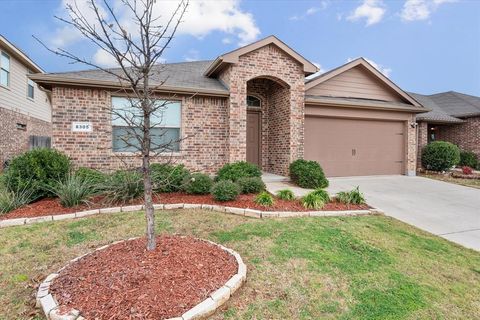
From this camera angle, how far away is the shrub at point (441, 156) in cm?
1209

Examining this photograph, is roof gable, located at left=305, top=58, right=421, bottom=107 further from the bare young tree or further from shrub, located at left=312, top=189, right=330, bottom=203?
the bare young tree

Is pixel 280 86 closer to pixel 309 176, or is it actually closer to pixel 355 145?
pixel 309 176

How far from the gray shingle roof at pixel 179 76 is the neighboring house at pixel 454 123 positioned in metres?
10.7

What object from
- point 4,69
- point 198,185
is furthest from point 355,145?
point 4,69

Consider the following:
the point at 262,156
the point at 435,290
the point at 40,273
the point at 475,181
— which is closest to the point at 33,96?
the point at 262,156

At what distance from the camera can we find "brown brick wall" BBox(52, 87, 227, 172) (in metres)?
7.52

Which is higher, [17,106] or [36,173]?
[17,106]

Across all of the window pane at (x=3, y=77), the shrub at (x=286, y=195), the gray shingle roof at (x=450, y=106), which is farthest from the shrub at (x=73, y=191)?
the gray shingle roof at (x=450, y=106)

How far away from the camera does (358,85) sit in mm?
11297

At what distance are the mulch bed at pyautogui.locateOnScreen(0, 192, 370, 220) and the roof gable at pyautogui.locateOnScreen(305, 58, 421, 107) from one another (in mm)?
5668

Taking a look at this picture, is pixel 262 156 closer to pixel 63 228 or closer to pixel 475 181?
pixel 63 228

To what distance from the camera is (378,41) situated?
1184cm

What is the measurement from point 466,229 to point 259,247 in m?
4.55

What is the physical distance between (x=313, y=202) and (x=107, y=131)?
6.08m
